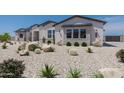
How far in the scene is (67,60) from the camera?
11305 millimetres

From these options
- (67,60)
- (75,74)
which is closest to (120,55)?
(67,60)

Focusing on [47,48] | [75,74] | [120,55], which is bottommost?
[75,74]

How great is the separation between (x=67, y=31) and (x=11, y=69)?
11.6 feet

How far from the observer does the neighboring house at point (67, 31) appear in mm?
10580

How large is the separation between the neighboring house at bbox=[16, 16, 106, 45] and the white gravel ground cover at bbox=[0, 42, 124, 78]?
16.0 inches

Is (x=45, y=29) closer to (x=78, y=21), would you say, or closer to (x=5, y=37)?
(x=78, y=21)

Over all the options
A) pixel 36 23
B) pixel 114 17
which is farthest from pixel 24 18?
pixel 114 17

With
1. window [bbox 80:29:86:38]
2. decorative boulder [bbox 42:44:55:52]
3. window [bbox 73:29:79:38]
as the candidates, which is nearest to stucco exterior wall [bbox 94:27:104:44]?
window [bbox 80:29:86:38]

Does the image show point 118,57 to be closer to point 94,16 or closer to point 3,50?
point 94,16

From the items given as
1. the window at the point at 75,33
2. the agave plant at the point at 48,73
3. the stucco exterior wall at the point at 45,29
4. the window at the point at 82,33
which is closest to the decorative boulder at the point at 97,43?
the window at the point at 82,33

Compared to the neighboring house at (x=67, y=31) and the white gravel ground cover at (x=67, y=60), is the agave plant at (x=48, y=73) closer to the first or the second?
the white gravel ground cover at (x=67, y=60)

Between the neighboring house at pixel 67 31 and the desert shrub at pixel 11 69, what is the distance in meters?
1.45

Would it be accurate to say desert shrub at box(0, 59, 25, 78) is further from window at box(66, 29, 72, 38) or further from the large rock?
window at box(66, 29, 72, 38)
